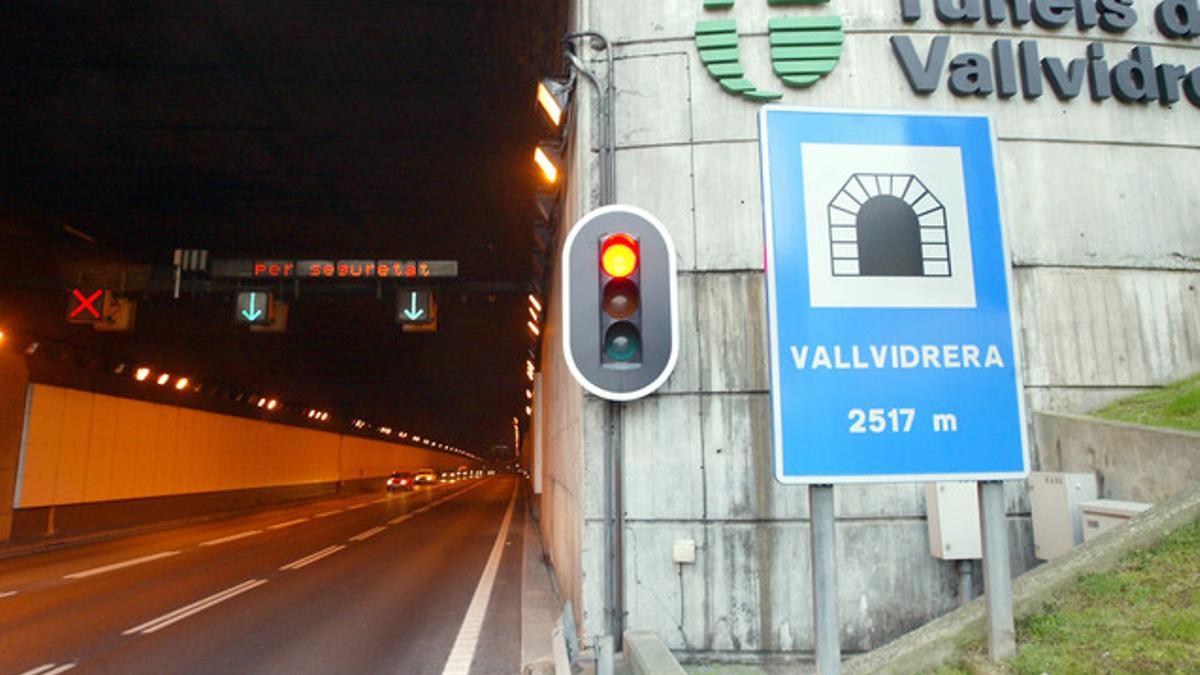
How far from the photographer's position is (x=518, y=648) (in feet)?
26.1

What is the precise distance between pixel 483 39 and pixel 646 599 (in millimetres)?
8706

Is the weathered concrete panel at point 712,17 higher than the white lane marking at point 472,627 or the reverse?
higher

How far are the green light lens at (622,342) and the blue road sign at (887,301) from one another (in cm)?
117

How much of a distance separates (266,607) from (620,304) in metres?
8.95

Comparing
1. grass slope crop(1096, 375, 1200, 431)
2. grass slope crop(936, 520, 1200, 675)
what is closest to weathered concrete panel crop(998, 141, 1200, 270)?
grass slope crop(1096, 375, 1200, 431)

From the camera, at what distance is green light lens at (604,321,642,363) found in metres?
3.74

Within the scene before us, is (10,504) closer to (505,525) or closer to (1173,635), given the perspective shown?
(505,525)

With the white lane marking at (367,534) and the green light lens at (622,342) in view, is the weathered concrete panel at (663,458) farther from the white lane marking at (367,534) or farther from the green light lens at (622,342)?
the white lane marking at (367,534)

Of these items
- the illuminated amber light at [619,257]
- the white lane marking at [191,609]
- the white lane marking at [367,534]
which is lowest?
the white lane marking at [367,534]

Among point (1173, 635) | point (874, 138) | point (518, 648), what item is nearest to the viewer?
point (874, 138)

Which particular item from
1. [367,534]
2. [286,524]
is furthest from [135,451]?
[367,534]

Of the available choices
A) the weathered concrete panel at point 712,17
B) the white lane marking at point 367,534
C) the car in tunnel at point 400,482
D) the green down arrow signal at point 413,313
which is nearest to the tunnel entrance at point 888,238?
the weathered concrete panel at point 712,17

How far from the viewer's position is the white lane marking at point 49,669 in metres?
6.95

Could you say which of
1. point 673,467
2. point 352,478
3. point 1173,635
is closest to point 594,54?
point 673,467
